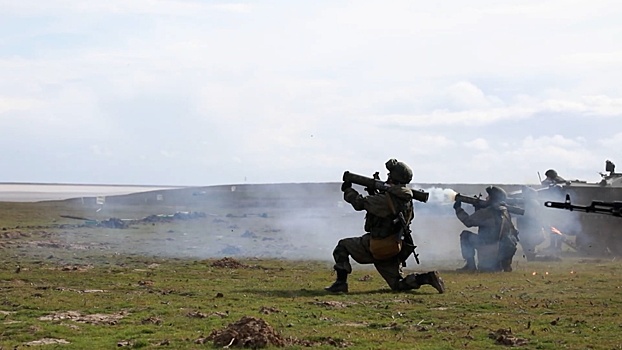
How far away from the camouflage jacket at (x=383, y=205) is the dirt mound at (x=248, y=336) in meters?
6.73

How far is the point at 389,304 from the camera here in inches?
747

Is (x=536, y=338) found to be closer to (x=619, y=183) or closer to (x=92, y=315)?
(x=92, y=315)

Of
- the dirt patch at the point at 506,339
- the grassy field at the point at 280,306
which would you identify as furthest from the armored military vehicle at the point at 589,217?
the dirt patch at the point at 506,339

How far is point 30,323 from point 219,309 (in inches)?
140

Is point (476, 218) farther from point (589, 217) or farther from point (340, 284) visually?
point (589, 217)

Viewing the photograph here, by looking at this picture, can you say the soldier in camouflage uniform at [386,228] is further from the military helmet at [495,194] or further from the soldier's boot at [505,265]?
the military helmet at [495,194]

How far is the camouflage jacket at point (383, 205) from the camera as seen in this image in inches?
807

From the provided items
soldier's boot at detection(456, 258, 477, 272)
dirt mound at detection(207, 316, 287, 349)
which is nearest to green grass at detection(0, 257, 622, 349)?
dirt mound at detection(207, 316, 287, 349)

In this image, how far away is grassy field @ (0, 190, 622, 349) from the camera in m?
14.3

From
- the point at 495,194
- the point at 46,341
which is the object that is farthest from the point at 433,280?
the point at 46,341

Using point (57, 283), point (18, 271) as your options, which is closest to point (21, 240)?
point (18, 271)

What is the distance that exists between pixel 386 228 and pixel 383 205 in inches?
24.6

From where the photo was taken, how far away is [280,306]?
18.3 metres

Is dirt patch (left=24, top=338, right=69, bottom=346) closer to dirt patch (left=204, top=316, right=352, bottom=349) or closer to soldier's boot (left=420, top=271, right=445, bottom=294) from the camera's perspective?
dirt patch (left=204, top=316, right=352, bottom=349)
